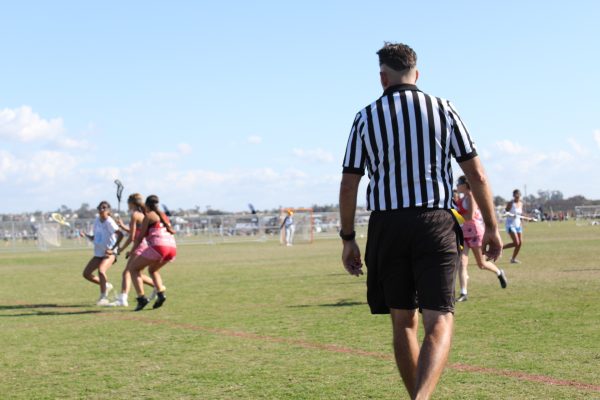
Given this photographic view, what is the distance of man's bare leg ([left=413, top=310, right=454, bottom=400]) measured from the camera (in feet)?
15.0

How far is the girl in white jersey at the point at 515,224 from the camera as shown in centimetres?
2264

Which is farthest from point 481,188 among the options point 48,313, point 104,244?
point 104,244

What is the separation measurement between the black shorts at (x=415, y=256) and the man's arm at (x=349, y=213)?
155 mm

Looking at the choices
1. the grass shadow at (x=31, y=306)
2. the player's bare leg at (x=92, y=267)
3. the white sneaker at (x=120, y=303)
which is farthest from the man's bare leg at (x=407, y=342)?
the player's bare leg at (x=92, y=267)

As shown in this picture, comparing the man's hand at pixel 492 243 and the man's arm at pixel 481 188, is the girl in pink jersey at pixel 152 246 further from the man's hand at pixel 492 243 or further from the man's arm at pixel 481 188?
the man's arm at pixel 481 188

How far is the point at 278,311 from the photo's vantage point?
41.4ft

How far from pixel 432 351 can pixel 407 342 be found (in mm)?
376

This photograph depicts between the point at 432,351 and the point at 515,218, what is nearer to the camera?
the point at 432,351

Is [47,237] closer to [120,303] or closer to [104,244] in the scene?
[104,244]

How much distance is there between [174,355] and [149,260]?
474cm

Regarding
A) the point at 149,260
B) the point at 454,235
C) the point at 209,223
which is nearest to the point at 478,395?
the point at 454,235

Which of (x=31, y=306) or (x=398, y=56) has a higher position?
(x=398, y=56)

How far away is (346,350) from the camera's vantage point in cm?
856

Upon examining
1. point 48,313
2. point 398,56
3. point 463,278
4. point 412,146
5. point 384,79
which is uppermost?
point 398,56
